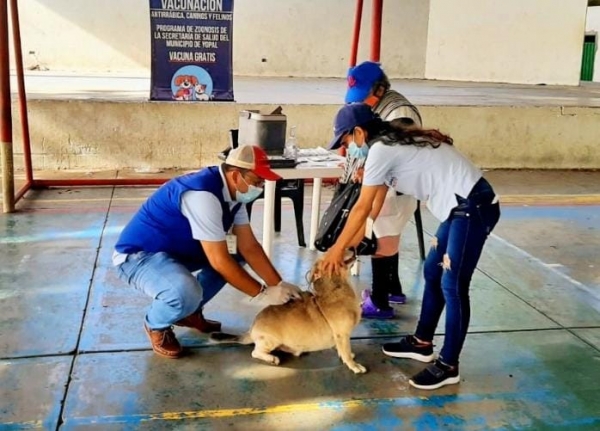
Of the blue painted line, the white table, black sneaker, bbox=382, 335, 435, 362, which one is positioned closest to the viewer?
the blue painted line

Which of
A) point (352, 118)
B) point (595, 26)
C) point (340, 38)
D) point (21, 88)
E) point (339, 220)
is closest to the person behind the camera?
point (352, 118)

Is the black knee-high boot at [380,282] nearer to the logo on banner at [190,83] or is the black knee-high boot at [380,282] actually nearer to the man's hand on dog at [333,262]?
the man's hand on dog at [333,262]

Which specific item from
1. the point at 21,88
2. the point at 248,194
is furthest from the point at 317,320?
the point at 21,88

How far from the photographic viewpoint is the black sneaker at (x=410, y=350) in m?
3.88

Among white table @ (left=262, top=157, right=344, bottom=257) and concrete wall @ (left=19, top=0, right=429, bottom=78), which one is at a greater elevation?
concrete wall @ (left=19, top=0, right=429, bottom=78)

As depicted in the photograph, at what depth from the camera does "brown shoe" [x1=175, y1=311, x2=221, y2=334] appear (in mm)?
4093

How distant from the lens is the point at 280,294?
3684 millimetres

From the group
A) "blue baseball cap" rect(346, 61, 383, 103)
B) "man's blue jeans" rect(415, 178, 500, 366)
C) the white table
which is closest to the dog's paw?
"man's blue jeans" rect(415, 178, 500, 366)

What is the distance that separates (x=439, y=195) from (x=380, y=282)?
1228mm

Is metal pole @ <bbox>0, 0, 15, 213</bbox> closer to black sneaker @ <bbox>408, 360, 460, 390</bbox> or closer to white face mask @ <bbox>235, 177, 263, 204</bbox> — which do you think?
white face mask @ <bbox>235, 177, 263, 204</bbox>

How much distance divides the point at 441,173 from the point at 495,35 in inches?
634

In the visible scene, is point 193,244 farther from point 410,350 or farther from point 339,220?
point 410,350

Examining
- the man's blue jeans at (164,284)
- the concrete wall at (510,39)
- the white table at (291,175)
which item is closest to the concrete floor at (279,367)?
the man's blue jeans at (164,284)

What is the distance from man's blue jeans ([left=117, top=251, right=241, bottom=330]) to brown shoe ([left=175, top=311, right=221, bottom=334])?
0.94 ft
